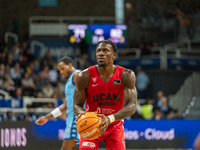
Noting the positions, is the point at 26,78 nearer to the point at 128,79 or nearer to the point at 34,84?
the point at 34,84

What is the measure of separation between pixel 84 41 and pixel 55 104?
690cm

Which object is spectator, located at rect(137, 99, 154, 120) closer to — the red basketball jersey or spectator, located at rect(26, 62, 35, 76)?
spectator, located at rect(26, 62, 35, 76)

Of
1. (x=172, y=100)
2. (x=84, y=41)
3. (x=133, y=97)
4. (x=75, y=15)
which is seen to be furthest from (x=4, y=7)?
(x=133, y=97)

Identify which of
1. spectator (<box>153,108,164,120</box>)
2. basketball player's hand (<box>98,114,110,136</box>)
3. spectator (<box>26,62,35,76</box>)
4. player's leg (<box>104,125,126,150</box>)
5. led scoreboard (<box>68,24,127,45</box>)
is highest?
led scoreboard (<box>68,24,127,45</box>)

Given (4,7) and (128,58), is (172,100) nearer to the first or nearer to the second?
(128,58)

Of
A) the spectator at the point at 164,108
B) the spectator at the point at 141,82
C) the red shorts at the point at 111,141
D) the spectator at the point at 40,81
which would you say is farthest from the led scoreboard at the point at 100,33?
the red shorts at the point at 111,141

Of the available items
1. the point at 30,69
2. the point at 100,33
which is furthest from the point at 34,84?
the point at 100,33

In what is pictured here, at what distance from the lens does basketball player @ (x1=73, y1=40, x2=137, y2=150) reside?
4.65 meters

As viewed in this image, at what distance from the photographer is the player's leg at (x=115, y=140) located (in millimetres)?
4652

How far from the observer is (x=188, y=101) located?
16594 millimetres

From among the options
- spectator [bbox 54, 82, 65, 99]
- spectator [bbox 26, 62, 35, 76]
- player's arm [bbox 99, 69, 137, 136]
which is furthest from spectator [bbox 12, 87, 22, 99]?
player's arm [bbox 99, 69, 137, 136]

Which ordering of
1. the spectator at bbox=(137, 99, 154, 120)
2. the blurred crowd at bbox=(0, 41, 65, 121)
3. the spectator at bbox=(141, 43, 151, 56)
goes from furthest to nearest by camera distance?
the spectator at bbox=(141, 43, 151, 56), the spectator at bbox=(137, 99, 154, 120), the blurred crowd at bbox=(0, 41, 65, 121)

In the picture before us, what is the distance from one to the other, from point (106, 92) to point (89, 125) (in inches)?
29.0

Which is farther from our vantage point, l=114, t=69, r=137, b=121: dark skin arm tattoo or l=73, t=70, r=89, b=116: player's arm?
l=73, t=70, r=89, b=116: player's arm
